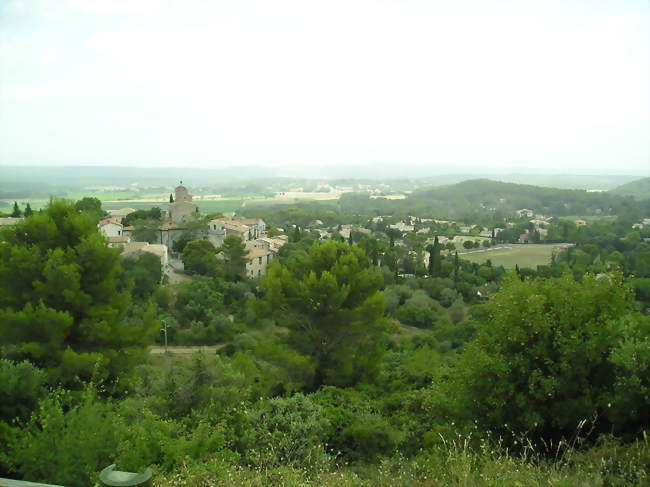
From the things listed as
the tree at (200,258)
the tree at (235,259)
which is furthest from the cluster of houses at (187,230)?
the tree at (200,258)

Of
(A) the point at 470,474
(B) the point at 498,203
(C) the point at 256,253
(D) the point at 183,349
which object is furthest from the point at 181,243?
(B) the point at 498,203

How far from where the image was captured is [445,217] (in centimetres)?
8356

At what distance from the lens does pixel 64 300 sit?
8.63 metres

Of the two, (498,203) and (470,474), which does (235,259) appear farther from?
(498,203)

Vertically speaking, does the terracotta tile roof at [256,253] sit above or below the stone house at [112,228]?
below

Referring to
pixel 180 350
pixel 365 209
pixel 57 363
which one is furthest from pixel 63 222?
pixel 365 209

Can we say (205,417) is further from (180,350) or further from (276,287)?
(180,350)

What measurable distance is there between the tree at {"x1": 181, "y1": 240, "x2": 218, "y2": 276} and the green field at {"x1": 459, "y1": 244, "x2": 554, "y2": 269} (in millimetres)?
23751

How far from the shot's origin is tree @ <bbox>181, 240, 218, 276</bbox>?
27047 mm

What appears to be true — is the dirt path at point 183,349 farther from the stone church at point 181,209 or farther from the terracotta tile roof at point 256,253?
the stone church at point 181,209

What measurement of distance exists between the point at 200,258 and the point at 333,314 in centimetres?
1791

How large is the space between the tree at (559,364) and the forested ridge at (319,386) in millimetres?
25

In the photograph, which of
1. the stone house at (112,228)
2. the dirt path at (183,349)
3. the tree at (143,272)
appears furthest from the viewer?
the stone house at (112,228)

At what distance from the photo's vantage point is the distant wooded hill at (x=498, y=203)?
89000mm
